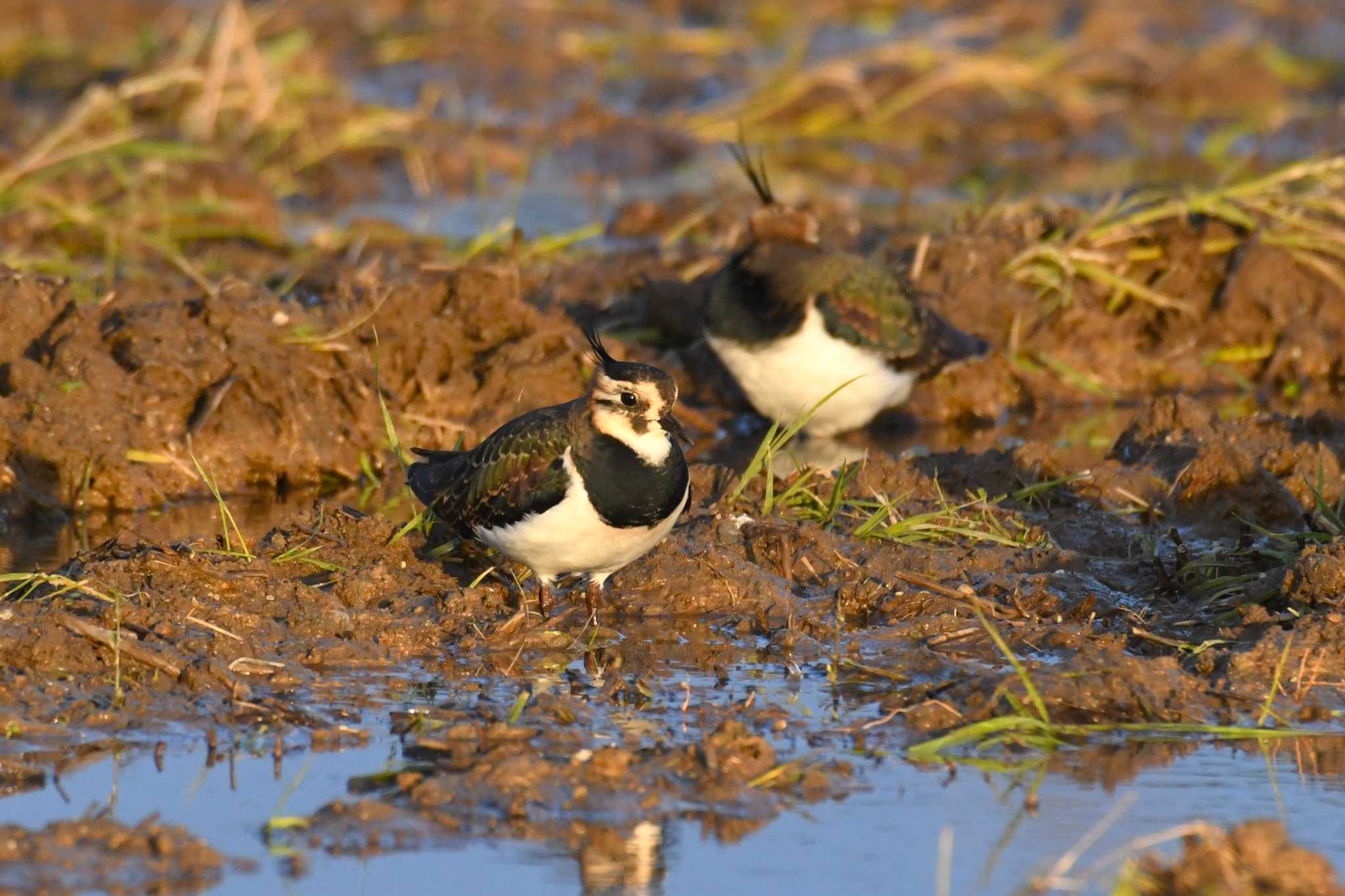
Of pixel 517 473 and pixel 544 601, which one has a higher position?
pixel 517 473

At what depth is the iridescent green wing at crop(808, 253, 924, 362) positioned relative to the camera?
358 inches

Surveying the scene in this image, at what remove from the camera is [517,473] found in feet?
21.5

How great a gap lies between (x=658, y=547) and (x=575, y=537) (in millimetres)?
815

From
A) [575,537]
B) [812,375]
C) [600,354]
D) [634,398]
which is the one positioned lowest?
[575,537]

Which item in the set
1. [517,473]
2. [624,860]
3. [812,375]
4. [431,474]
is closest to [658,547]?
[517,473]

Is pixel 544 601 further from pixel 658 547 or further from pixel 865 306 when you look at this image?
pixel 865 306

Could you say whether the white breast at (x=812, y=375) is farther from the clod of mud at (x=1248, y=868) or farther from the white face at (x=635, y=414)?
the clod of mud at (x=1248, y=868)

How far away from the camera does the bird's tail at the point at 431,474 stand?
7.11 meters

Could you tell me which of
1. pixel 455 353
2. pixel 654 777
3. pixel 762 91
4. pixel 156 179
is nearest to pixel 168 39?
pixel 156 179

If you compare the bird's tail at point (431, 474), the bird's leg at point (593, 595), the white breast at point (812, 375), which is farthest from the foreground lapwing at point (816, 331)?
the bird's leg at point (593, 595)

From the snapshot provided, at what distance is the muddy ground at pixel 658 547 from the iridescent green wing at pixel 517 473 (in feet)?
1.06

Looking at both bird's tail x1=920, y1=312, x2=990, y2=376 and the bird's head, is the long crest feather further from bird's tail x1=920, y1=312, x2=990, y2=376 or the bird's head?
bird's tail x1=920, y1=312, x2=990, y2=376

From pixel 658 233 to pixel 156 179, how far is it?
3.20 m

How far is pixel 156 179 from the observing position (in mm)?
12039
